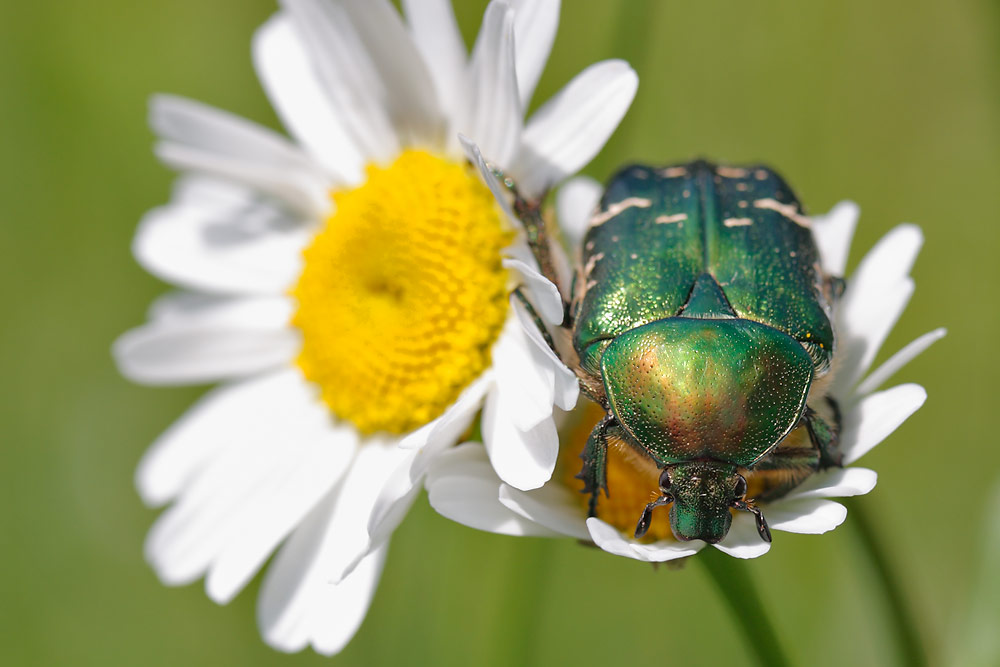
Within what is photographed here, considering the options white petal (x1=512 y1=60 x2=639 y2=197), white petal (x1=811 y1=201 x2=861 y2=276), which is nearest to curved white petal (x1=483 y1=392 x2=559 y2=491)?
white petal (x1=512 y1=60 x2=639 y2=197)

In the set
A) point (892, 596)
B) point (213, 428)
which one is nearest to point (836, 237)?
point (892, 596)

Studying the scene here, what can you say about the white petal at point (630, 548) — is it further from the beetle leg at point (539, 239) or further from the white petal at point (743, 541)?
the beetle leg at point (539, 239)

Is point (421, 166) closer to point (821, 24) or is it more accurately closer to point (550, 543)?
point (550, 543)

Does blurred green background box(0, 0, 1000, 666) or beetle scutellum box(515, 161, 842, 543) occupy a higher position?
beetle scutellum box(515, 161, 842, 543)

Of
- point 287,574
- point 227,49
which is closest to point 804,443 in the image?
point 287,574

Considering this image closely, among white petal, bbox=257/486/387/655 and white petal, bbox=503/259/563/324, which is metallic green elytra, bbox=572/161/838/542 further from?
white petal, bbox=257/486/387/655

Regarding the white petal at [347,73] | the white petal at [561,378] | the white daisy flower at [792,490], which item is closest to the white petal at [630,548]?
the white daisy flower at [792,490]
